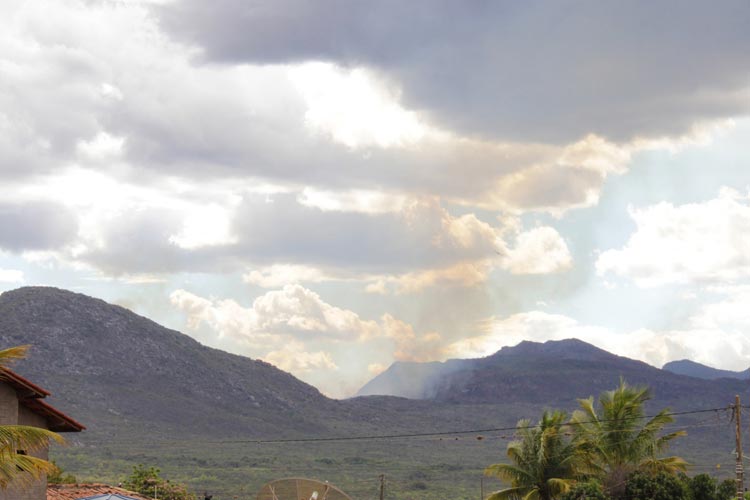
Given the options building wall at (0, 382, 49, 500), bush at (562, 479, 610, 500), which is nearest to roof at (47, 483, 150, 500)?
building wall at (0, 382, 49, 500)

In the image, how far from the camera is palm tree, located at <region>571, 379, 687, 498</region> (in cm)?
6106

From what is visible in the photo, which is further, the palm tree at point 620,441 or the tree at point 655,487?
the palm tree at point 620,441

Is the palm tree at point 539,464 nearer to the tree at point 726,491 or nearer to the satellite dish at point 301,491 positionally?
the tree at point 726,491

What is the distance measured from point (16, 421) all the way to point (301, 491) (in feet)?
60.0

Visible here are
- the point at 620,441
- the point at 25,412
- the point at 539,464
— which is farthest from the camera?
the point at 539,464

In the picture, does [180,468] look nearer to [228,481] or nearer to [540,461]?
[228,481]

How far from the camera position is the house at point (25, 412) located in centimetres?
4003

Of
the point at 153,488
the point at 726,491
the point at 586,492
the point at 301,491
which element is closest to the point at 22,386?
the point at 301,491

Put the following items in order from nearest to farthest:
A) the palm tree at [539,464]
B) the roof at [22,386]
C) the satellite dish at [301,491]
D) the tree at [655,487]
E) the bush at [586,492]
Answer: the roof at [22,386], the satellite dish at [301,491], the bush at [586,492], the tree at [655,487], the palm tree at [539,464]

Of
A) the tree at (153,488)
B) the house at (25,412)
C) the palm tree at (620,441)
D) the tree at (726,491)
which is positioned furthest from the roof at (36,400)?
the tree at (726,491)

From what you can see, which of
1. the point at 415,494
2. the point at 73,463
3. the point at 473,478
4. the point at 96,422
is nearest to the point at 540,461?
the point at 415,494

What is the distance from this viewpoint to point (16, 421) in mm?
40781

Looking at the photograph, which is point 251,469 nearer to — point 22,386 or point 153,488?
point 153,488

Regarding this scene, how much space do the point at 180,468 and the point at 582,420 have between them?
11423 centimetres
